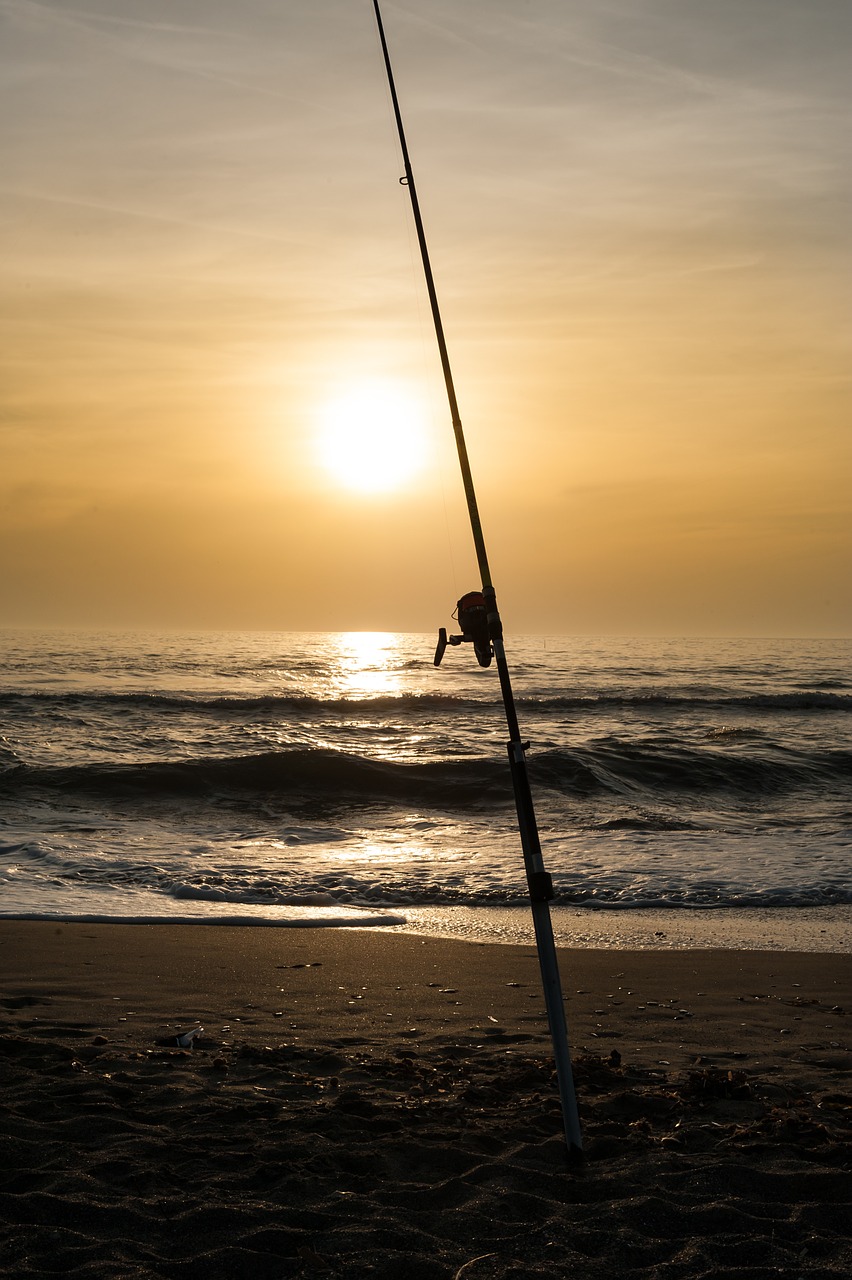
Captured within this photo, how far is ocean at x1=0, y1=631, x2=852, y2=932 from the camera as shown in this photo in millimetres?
8688

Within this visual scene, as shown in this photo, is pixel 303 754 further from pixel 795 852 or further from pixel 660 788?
pixel 795 852

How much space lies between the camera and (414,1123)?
3732mm

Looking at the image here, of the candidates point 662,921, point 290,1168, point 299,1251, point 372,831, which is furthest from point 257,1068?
point 372,831

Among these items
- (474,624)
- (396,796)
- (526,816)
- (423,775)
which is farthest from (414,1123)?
(423,775)

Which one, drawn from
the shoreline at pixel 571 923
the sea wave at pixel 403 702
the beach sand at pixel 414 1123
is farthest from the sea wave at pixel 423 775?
the beach sand at pixel 414 1123

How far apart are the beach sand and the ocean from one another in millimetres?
2256

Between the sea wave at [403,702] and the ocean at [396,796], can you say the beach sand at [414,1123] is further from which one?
the sea wave at [403,702]

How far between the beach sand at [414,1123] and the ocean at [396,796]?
2.26 metres

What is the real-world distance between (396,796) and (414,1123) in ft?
37.9

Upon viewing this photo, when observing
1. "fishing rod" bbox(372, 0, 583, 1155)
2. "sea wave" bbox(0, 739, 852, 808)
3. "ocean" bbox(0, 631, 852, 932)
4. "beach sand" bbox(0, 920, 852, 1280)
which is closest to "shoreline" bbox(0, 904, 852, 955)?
"ocean" bbox(0, 631, 852, 932)

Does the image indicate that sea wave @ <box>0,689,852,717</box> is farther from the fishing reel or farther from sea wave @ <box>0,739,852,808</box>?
the fishing reel

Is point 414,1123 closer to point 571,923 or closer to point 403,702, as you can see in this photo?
point 571,923

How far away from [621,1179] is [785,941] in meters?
4.43

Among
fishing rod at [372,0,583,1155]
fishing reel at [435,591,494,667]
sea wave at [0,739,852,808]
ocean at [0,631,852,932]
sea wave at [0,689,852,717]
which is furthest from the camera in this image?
sea wave at [0,689,852,717]
